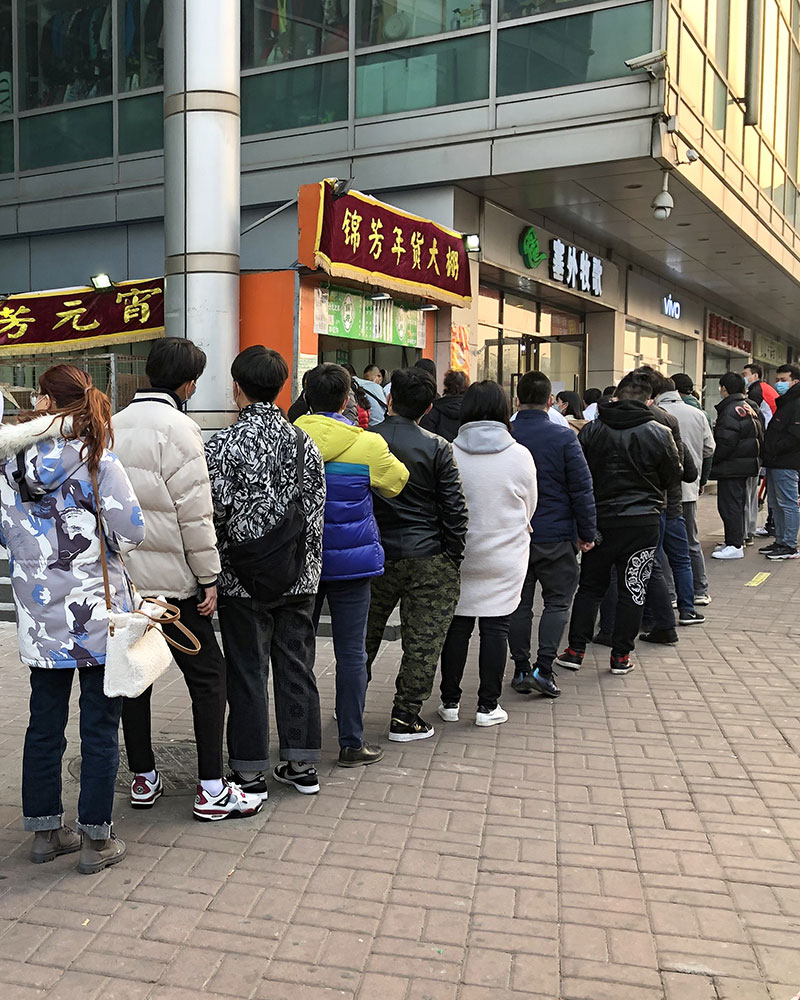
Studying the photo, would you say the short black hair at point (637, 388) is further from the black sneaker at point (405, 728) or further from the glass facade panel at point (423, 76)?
the glass facade panel at point (423, 76)

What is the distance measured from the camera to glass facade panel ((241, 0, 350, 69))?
41.3ft

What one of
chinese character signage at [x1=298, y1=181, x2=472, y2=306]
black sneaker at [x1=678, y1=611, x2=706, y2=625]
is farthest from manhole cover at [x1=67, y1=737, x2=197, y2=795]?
chinese character signage at [x1=298, y1=181, x2=472, y2=306]

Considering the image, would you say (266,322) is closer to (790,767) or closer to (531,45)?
(531,45)

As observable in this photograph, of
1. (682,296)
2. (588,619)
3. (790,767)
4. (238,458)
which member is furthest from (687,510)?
(682,296)

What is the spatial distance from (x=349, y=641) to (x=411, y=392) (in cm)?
127

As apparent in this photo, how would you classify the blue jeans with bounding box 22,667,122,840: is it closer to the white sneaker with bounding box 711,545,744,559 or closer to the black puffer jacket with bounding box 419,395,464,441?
the black puffer jacket with bounding box 419,395,464,441

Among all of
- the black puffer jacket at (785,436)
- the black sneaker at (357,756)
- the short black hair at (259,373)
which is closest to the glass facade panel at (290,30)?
the black puffer jacket at (785,436)

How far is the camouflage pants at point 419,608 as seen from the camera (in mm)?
5023

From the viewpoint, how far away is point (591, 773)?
186 inches

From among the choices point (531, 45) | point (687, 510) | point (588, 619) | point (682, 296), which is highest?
point (531, 45)

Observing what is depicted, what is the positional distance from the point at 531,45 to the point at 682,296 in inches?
442

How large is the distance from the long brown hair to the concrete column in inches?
216

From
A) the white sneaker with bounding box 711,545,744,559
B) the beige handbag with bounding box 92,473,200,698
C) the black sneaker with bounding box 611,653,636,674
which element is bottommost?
the black sneaker with bounding box 611,653,636,674

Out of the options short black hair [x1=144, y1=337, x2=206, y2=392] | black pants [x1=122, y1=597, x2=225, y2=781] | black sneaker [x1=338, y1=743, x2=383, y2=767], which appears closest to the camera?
short black hair [x1=144, y1=337, x2=206, y2=392]
